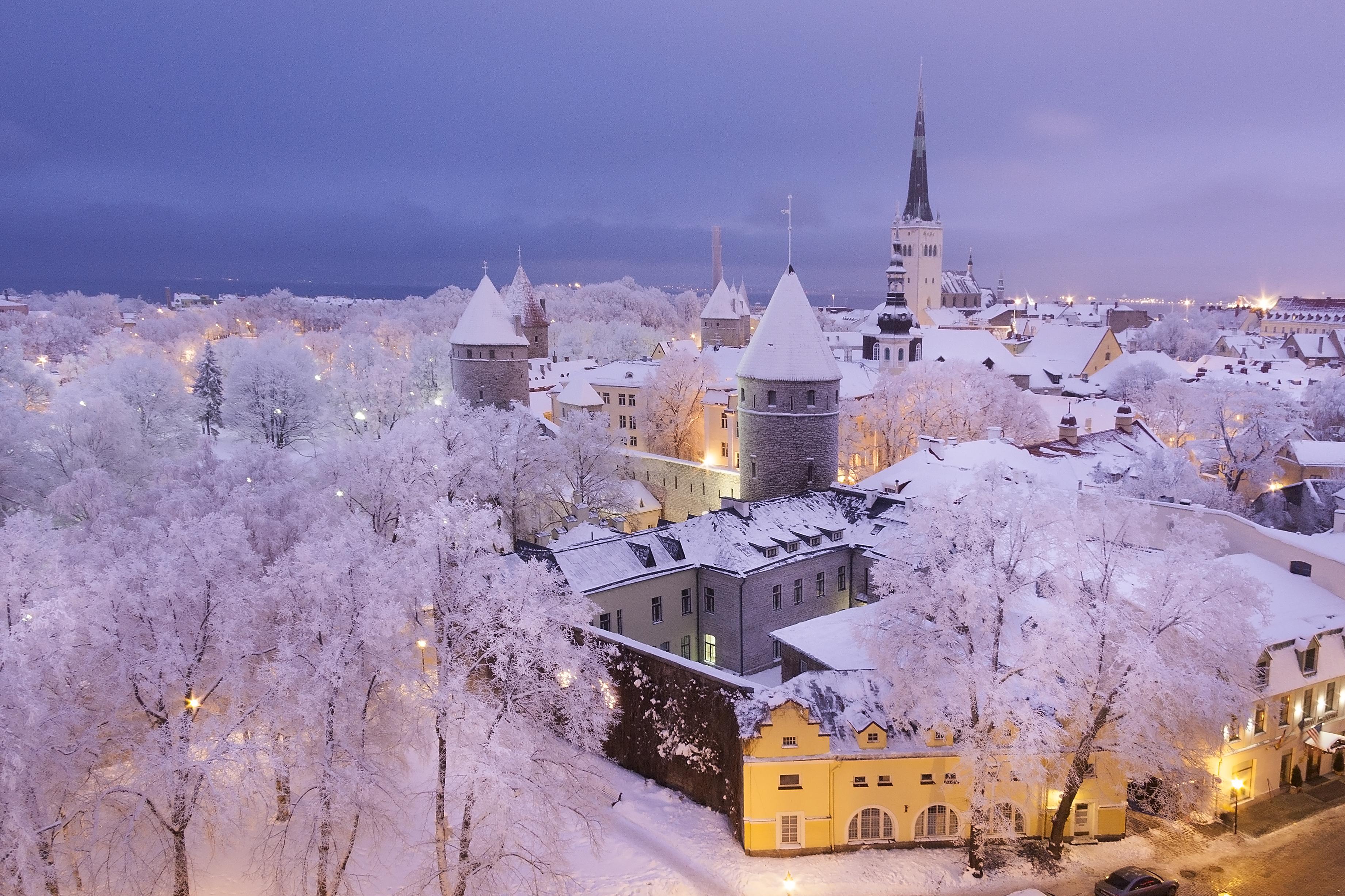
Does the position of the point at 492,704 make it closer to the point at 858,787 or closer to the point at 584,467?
the point at 858,787

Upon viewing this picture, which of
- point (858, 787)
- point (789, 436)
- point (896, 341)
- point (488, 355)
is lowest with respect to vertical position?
point (858, 787)

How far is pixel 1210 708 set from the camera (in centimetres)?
1625

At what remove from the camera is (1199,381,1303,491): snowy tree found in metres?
35.5

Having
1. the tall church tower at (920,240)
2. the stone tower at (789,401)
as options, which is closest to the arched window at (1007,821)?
the stone tower at (789,401)

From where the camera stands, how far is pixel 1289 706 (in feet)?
66.1

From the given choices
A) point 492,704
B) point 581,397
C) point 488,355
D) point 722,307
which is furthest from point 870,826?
point 722,307

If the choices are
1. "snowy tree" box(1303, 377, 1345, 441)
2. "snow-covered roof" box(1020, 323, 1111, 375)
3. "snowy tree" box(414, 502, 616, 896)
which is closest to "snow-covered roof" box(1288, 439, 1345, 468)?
"snowy tree" box(1303, 377, 1345, 441)

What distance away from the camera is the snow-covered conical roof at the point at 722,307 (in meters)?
76.2

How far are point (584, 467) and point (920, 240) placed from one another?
224ft

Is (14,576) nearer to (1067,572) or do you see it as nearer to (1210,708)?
(1067,572)

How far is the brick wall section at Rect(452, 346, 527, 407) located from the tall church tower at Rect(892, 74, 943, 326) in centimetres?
5757

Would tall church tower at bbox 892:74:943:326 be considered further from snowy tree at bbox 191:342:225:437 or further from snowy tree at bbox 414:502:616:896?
snowy tree at bbox 414:502:616:896

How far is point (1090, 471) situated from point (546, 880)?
25.9 m

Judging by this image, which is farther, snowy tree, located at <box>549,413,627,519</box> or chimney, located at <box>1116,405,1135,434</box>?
chimney, located at <box>1116,405,1135,434</box>
